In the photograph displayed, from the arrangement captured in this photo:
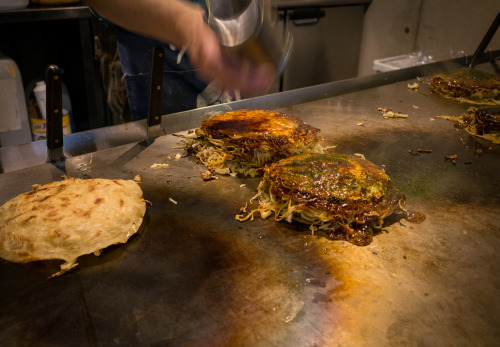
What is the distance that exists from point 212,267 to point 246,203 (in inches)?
24.5

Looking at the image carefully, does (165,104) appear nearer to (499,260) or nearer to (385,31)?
(499,260)

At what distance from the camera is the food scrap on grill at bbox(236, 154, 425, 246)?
2225 mm

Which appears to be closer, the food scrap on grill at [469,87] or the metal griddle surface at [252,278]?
the metal griddle surface at [252,278]

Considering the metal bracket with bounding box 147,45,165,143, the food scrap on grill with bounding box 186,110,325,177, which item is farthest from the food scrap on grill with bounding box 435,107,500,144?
the metal bracket with bounding box 147,45,165,143

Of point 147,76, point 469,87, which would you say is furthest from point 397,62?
point 147,76

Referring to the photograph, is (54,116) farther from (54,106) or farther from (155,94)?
(155,94)

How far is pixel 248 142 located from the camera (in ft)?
9.43

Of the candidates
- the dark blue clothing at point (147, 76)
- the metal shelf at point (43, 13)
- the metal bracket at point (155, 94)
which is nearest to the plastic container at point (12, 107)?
the metal shelf at point (43, 13)

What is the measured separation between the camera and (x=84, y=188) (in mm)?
2297

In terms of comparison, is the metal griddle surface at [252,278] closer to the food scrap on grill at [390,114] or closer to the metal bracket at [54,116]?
the metal bracket at [54,116]

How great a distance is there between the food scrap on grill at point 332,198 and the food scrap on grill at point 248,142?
0.35 m

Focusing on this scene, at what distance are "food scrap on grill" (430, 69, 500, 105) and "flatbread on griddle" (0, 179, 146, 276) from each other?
370cm

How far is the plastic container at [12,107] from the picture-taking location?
488 centimetres

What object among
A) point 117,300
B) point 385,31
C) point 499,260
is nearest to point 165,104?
point 117,300
